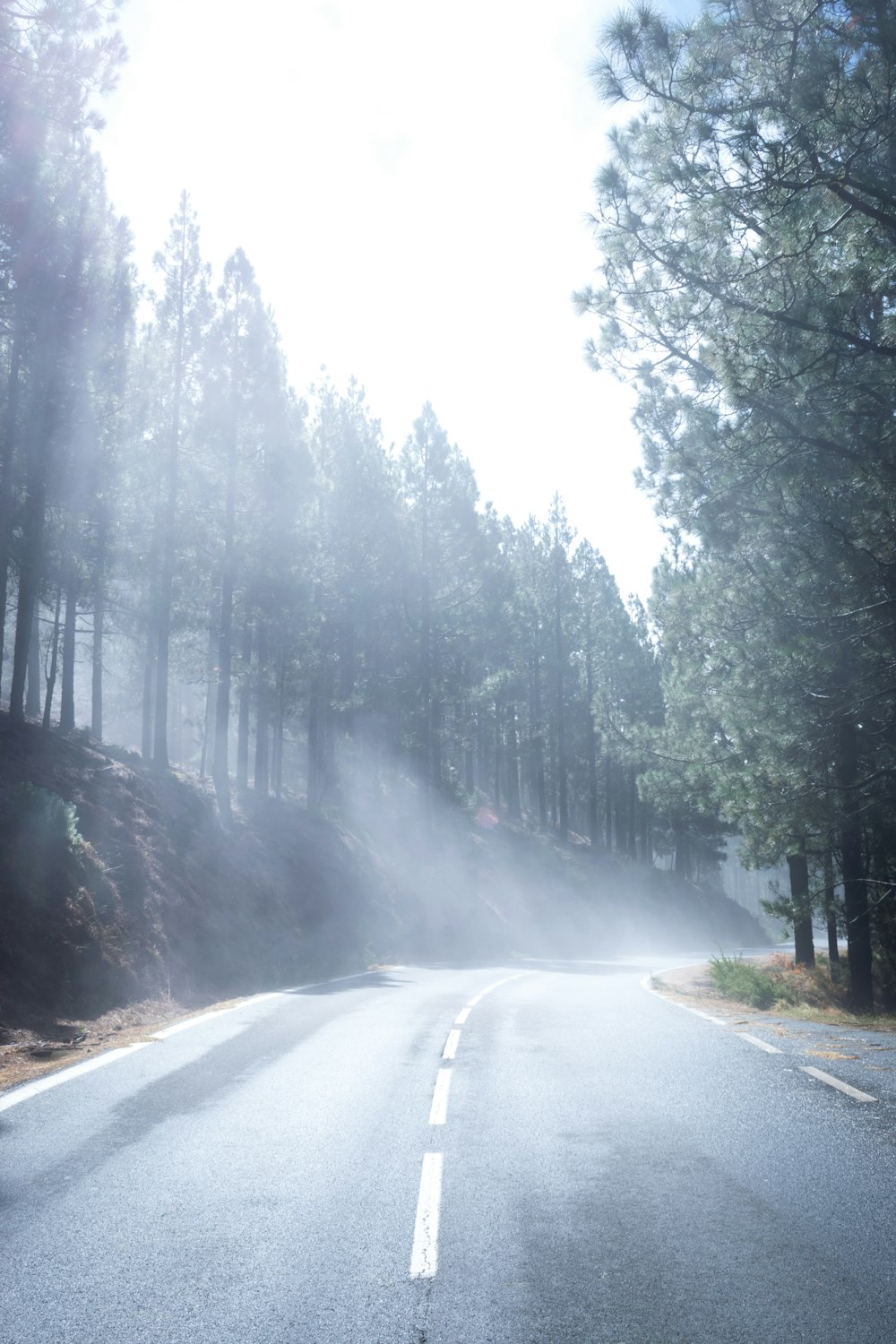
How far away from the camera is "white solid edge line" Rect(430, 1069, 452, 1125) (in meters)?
7.99

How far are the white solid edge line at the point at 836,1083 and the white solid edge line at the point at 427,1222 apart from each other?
4014mm

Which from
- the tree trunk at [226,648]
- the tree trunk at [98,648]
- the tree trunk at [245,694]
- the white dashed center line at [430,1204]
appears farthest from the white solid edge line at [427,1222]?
the tree trunk at [245,694]

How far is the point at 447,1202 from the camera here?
5.79 m

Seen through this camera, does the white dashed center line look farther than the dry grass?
No

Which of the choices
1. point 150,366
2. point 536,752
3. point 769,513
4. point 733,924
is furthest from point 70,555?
point 733,924

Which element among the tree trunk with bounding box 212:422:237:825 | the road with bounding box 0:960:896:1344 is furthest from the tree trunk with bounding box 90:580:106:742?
the road with bounding box 0:960:896:1344

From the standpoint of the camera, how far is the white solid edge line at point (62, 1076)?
27.6 ft

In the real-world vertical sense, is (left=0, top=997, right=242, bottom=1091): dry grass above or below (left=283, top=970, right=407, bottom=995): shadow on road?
above

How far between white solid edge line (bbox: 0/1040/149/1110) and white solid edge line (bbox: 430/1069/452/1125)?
344 cm

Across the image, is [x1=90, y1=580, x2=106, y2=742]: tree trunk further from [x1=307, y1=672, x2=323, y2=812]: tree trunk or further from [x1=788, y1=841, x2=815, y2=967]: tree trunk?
[x1=788, y1=841, x2=815, y2=967]: tree trunk

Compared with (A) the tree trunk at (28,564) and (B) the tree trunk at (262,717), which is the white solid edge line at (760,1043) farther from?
(B) the tree trunk at (262,717)

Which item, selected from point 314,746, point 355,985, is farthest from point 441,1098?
point 314,746

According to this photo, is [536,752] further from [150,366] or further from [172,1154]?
[172,1154]

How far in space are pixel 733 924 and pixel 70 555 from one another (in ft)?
193
